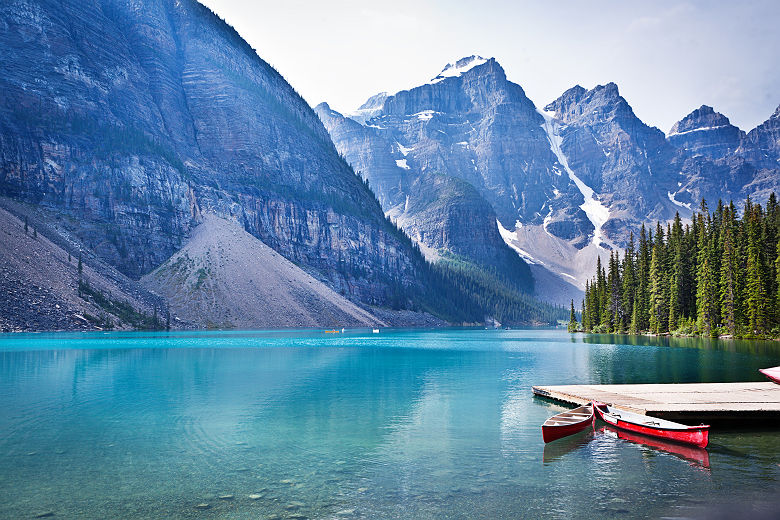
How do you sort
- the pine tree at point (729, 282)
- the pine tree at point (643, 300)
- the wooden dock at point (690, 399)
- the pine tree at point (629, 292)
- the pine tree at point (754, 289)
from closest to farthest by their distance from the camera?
the wooden dock at point (690, 399) < the pine tree at point (754, 289) < the pine tree at point (729, 282) < the pine tree at point (643, 300) < the pine tree at point (629, 292)

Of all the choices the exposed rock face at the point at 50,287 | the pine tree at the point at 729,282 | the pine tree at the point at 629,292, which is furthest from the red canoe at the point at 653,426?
the exposed rock face at the point at 50,287

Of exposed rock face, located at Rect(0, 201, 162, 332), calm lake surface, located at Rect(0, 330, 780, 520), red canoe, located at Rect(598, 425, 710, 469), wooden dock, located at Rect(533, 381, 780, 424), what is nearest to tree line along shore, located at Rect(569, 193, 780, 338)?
calm lake surface, located at Rect(0, 330, 780, 520)

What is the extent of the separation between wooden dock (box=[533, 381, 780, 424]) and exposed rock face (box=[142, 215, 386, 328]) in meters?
127

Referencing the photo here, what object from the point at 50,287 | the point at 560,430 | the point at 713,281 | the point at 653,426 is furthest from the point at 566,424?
the point at 50,287

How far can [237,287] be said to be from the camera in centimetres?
15575

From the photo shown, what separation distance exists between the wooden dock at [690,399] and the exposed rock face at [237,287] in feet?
418

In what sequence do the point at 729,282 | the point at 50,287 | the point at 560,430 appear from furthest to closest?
the point at 50,287
the point at 729,282
the point at 560,430

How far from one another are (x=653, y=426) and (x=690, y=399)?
7223 millimetres

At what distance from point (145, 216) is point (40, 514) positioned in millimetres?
169211

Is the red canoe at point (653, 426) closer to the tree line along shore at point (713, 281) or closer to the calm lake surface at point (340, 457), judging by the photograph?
the calm lake surface at point (340, 457)

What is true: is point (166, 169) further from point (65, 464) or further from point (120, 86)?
point (65, 464)

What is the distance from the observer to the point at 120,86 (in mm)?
192875

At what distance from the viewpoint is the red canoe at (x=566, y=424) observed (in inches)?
884

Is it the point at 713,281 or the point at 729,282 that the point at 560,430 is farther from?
the point at 713,281
